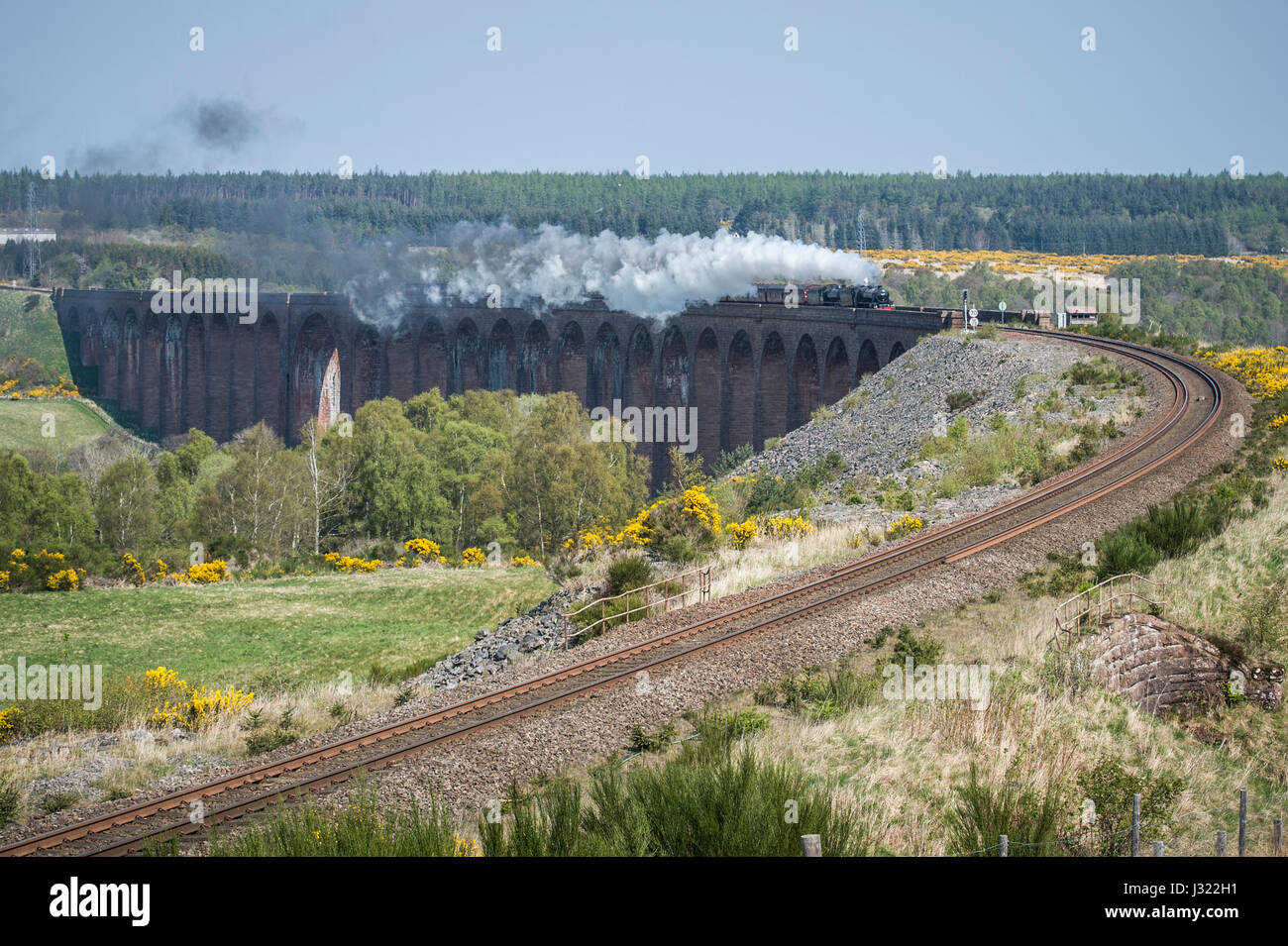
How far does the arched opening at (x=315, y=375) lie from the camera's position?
268ft

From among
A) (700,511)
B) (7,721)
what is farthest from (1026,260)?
(7,721)

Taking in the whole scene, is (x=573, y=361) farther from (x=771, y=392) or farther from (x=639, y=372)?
(x=771, y=392)

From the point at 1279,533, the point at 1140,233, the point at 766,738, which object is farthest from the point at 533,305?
the point at 1140,233

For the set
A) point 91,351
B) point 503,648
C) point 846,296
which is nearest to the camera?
point 503,648

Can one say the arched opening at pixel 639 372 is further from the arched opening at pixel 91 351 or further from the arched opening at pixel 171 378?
the arched opening at pixel 91 351

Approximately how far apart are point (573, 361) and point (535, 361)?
377 cm

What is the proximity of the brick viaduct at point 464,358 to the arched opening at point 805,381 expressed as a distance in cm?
7

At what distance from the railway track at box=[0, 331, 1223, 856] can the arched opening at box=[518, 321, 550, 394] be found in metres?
45.1

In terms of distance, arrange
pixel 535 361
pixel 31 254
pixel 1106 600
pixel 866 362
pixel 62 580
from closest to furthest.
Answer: pixel 1106 600 → pixel 62 580 → pixel 866 362 → pixel 535 361 → pixel 31 254

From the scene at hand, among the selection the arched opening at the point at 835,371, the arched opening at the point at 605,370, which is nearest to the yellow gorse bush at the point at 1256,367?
the arched opening at the point at 835,371

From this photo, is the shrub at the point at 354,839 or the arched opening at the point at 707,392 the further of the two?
the arched opening at the point at 707,392

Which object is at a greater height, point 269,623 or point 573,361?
point 573,361

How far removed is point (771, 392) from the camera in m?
52.7
